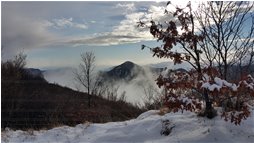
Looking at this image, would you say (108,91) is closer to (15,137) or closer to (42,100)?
(42,100)

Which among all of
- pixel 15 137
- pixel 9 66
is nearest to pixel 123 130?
pixel 15 137

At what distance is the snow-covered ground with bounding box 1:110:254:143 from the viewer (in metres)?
6.06

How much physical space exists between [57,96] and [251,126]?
52.5 ft

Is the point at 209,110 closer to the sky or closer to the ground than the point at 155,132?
closer to the sky

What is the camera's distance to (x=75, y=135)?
7.13 m

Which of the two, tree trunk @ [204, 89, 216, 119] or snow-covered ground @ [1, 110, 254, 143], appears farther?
tree trunk @ [204, 89, 216, 119]

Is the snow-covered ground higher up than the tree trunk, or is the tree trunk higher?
the tree trunk

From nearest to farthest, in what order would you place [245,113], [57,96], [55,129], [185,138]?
1. [245,113]
2. [185,138]
3. [55,129]
4. [57,96]

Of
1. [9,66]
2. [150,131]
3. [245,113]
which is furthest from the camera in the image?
[9,66]

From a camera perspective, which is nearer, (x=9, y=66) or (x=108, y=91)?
(x=9, y=66)

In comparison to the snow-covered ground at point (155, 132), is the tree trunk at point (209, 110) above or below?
above

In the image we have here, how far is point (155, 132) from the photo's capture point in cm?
662

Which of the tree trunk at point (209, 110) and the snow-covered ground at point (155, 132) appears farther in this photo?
the tree trunk at point (209, 110)

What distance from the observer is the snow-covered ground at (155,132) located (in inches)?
239
